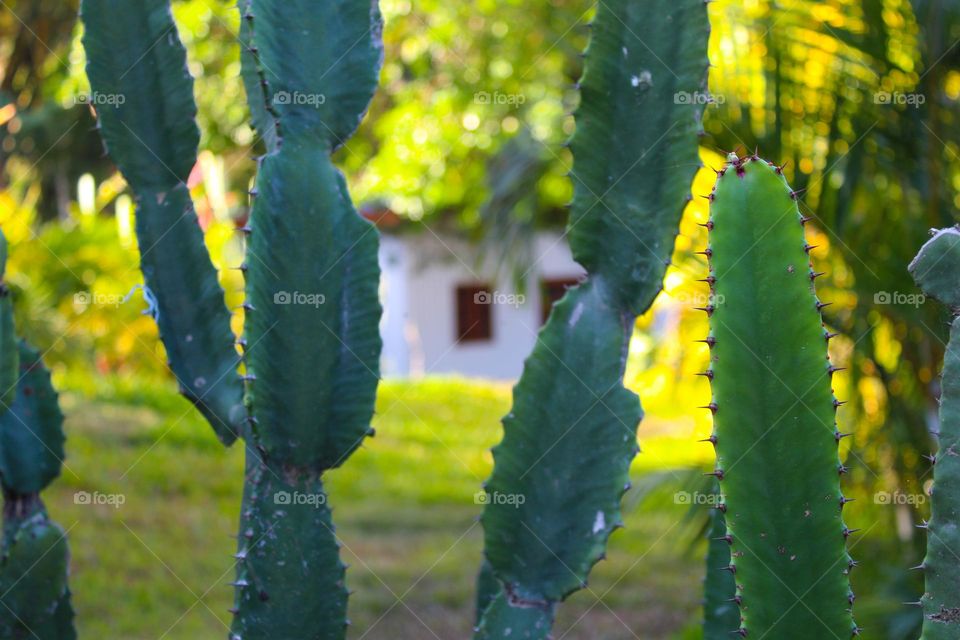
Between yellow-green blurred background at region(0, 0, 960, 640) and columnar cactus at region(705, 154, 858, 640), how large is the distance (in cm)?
187

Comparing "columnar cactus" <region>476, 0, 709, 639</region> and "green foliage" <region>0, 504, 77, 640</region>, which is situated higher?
"columnar cactus" <region>476, 0, 709, 639</region>

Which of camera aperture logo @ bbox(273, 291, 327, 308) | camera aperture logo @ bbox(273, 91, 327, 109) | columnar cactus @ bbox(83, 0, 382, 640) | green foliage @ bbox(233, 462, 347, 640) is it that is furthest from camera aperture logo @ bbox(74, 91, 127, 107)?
green foliage @ bbox(233, 462, 347, 640)

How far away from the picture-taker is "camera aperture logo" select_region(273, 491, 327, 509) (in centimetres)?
229

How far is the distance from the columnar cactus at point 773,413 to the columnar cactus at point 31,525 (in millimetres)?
1766

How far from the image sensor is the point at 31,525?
279 centimetres

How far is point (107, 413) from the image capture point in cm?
879

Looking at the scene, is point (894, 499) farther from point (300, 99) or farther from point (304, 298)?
point (300, 99)

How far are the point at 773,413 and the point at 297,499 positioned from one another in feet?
3.30

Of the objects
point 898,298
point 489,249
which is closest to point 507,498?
point 898,298

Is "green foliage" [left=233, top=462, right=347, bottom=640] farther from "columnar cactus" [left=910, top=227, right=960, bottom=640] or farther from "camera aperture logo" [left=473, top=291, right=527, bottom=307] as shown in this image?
"camera aperture logo" [left=473, top=291, right=527, bottom=307]

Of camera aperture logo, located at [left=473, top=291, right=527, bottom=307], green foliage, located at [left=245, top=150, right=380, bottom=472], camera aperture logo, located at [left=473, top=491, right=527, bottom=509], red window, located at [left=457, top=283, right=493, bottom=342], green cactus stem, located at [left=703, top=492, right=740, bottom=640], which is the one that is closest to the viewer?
green foliage, located at [left=245, top=150, right=380, bottom=472]

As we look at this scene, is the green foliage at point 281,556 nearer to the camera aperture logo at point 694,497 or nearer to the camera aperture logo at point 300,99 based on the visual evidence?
the camera aperture logo at point 300,99

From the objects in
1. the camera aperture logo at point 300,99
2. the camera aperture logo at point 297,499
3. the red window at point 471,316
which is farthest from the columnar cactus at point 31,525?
the red window at point 471,316

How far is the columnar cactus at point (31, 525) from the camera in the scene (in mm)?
2758
